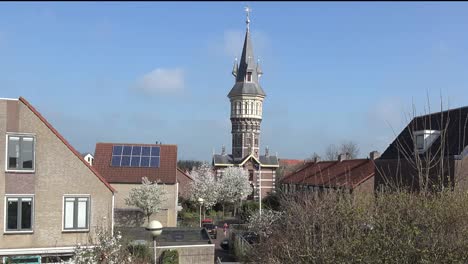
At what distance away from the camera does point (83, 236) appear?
23000mm

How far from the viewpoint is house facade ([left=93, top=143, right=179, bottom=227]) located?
131ft

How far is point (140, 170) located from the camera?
40.8 meters

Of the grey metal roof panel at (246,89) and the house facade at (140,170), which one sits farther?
the grey metal roof panel at (246,89)

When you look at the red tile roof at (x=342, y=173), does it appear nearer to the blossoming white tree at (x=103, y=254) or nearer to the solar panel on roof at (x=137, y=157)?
the solar panel on roof at (x=137, y=157)

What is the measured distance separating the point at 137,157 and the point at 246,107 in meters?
42.3

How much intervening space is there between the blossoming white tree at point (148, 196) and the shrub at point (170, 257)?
13.5 metres

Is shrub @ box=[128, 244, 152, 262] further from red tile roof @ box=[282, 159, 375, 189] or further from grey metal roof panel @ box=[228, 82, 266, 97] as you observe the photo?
grey metal roof panel @ box=[228, 82, 266, 97]

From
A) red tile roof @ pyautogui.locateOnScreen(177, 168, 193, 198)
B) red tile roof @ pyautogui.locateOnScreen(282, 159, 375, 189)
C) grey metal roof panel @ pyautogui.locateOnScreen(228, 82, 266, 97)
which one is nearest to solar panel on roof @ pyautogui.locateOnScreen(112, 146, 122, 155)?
red tile roof @ pyautogui.locateOnScreen(282, 159, 375, 189)

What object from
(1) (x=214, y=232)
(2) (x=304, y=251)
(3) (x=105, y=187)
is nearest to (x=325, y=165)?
(1) (x=214, y=232)

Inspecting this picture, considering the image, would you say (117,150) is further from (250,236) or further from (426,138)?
(426,138)

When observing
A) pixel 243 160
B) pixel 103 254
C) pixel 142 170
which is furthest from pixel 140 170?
pixel 243 160

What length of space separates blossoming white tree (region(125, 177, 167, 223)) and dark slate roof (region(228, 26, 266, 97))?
44.8m

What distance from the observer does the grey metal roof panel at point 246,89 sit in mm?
82250

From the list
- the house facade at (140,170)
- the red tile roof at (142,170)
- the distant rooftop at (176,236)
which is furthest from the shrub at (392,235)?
the red tile roof at (142,170)
